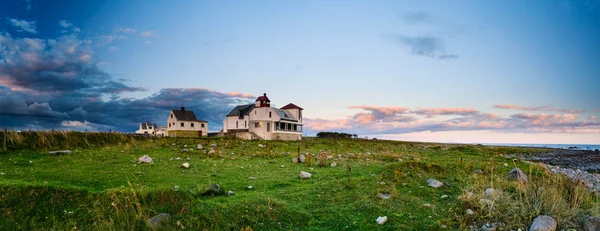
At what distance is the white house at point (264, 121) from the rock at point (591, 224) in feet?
175

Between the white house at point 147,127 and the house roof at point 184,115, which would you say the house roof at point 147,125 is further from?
the house roof at point 184,115

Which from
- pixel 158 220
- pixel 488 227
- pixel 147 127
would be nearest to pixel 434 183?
pixel 488 227

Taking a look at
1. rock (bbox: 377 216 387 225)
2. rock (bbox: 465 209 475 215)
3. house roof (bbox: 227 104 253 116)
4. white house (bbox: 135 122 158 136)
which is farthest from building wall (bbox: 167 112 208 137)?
rock (bbox: 465 209 475 215)

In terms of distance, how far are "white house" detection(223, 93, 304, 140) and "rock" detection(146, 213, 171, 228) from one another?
167 feet

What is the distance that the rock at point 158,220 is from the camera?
8970mm

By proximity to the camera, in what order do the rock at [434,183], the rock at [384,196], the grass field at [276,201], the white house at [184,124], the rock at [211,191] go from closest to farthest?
the grass field at [276,201] → the rock at [384,196] → the rock at [211,191] → the rock at [434,183] → the white house at [184,124]

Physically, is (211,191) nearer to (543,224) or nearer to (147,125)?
(543,224)

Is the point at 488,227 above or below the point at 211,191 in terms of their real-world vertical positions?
below

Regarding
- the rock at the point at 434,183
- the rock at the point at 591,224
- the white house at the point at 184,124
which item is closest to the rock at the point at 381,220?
the rock at the point at 434,183

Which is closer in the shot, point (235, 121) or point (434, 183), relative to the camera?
point (434, 183)

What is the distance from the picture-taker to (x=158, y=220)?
9.20m

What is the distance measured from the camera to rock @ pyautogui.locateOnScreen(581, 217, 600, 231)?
28.1 feet

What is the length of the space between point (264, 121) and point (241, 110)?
34.2 ft

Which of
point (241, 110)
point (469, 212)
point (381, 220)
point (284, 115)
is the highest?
point (241, 110)
